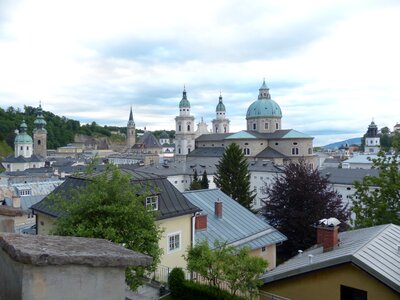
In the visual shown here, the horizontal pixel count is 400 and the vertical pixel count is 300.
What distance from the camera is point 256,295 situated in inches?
419

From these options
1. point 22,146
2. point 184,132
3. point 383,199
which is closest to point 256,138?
point 184,132

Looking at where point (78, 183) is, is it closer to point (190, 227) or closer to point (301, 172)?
point (190, 227)

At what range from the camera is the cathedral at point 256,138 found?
271 feet

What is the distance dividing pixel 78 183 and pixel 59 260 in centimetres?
1317

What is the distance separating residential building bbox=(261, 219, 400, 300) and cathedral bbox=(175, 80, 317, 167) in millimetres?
61851

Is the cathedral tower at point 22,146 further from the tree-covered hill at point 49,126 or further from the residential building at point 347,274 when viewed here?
the residential building at point 347,274

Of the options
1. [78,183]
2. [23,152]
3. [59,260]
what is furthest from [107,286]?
[23,152]

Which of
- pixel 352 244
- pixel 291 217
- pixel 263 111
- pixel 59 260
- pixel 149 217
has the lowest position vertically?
pixel 291 217

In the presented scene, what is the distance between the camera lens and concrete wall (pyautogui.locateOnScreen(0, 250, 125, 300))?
13.4 feet

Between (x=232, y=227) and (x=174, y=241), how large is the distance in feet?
15.7

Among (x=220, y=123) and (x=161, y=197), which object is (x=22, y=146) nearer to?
(x=220, y=123)

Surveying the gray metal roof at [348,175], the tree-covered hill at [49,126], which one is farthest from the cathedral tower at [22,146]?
the gray metal roof at [348,175]

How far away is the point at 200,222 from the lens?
19172 mm

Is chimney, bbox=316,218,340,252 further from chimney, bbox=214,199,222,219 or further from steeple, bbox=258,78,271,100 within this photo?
steeple, bbox=258,78,271,100
